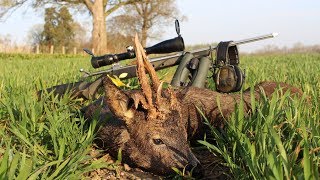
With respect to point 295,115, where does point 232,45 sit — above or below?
above

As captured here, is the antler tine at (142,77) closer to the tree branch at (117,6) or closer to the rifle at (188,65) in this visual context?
the rifle at (188,65)

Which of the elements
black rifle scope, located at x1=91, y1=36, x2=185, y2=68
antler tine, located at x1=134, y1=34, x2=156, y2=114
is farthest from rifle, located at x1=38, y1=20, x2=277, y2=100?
antler tine, located at x1=134, y1=34, x2=156, y2=114

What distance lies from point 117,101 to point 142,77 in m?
0.27

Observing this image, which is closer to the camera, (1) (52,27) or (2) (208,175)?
(2) (208,175)

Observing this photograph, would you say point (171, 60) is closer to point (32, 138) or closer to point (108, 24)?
point (32, 138)

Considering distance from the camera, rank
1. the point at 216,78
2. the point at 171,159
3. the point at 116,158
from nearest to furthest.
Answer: the point at 171,159, the point at 116,158, the point at 216,78

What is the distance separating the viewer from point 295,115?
282cm

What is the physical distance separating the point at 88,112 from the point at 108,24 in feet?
165

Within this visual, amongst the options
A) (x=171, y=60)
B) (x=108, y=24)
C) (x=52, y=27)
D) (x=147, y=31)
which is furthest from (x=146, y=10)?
(x=171, y=60)

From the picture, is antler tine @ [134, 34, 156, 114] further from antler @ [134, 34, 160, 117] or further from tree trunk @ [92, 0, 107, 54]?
tree trunk @ [92, 0, 107, 54]

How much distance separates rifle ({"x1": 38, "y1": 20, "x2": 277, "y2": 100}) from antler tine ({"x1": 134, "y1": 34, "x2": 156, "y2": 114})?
160 centimetres

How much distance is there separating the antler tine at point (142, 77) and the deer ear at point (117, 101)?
169mm

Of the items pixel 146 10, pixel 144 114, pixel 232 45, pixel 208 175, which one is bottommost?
pixel 208 175

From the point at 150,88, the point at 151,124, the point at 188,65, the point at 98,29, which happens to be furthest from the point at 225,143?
the point at 98,29
